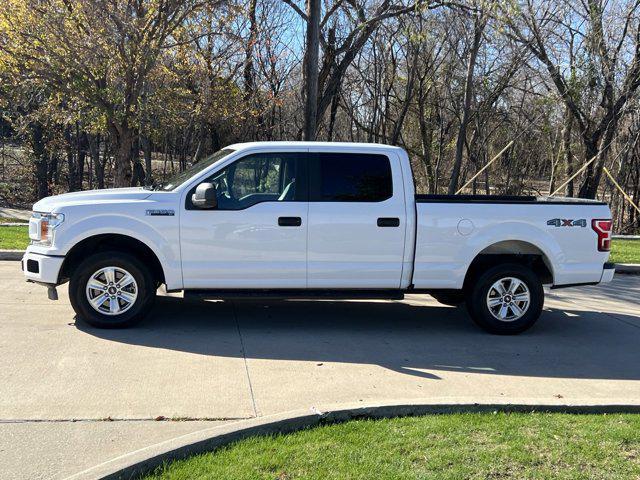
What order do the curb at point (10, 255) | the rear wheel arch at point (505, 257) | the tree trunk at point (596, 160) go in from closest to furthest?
the rear wheel arch at point (505, 257), the curb at point (10, 255), the tree trunk at point (596, 160)

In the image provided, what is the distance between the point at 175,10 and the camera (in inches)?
442

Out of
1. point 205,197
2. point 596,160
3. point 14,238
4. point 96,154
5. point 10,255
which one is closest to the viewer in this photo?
point 205,197

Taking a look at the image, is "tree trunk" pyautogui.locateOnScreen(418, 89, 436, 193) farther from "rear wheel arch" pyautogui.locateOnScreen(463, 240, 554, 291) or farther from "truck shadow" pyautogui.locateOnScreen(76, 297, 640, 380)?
"rear wheel arch" pyautogui.locateOnScreen(463, 240, 554, 291)

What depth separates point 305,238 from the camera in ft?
21.4

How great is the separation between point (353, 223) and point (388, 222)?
15.4 inches

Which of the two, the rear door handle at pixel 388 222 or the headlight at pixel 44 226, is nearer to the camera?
the headlight at pixel 44 226

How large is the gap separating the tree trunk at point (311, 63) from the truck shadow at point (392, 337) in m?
5.65

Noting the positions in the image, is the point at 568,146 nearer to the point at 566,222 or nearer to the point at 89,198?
the point at 566,222

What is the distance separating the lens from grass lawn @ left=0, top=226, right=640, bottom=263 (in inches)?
449

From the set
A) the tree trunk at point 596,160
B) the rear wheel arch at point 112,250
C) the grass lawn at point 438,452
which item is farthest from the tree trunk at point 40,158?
the grass lawn at point 438,452

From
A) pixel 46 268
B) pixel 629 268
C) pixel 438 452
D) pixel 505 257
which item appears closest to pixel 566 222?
pixel 505 257

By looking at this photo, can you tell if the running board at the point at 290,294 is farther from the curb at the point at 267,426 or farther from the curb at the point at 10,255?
the curb at the point at 10,255

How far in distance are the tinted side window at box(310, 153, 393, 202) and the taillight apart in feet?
7.93

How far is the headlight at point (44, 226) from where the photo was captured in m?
6.32
